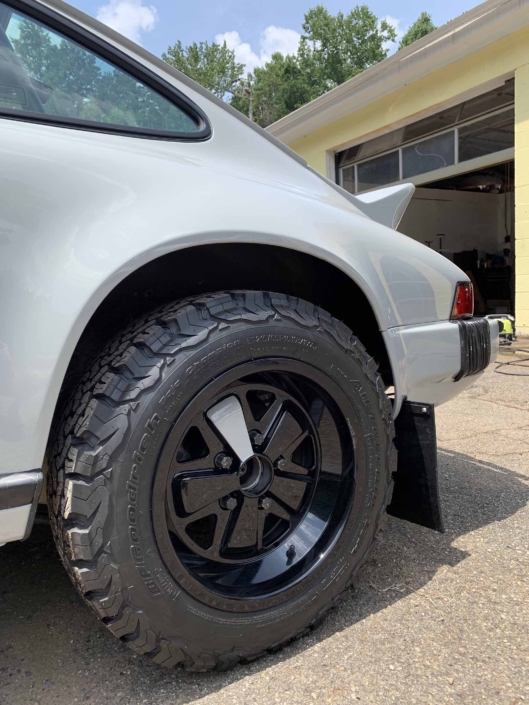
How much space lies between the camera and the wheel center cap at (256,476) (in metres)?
1.52

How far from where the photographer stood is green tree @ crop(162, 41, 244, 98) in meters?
40.2

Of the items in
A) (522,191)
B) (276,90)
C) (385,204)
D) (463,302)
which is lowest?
(463,302)

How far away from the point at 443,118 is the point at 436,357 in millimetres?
8290

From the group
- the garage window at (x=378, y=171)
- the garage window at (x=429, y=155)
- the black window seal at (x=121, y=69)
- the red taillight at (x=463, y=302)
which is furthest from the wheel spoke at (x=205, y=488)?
the garage window at (x=378, y=171)

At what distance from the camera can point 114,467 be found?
1.21 metres

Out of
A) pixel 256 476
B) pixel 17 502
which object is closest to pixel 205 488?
pixel 256 476

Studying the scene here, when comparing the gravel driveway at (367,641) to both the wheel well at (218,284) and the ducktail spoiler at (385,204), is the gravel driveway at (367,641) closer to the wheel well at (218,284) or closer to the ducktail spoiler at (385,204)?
the wheel well at (218,284)

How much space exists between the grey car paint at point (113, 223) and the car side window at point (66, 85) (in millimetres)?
74

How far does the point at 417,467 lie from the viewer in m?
1.90

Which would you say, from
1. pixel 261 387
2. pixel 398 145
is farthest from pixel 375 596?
pixel 398 145

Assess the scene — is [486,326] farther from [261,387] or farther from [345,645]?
[345,645]

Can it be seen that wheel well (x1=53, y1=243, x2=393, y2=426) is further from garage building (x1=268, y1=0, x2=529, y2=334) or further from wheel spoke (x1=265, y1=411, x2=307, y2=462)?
garage building (x1=268, y1=0, x2=529, y2=334)

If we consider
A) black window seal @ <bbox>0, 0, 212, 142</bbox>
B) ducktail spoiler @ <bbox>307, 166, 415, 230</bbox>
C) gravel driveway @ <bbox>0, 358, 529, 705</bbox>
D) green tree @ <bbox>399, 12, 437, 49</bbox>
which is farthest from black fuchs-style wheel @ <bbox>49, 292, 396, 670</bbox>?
green tree @ <bbox>399, 12, 437, 49</bbox>

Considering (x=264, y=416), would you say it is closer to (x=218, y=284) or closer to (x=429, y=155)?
(x=218, y=284)
